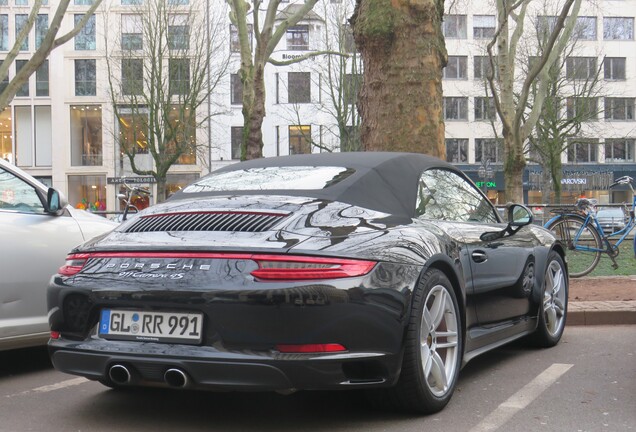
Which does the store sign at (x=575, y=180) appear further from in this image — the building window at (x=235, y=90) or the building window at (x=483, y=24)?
the building window at (x=235, y=90)

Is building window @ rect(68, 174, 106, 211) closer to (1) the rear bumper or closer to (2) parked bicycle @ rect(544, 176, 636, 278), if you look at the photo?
(2) parked bicycle @ rect(544, 176, 636, 278)

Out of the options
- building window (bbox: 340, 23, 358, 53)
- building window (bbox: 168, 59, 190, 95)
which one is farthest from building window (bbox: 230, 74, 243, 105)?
building window (bbox: 340, 23, 358, 53)

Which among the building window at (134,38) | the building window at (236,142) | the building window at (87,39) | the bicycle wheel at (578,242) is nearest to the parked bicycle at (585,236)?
the bicycle wheel at (578,242)

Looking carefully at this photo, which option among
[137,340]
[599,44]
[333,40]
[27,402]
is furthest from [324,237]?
[599,44]

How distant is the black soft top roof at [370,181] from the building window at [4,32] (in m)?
50.6

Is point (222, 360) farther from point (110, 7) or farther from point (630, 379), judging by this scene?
point (110, 7)

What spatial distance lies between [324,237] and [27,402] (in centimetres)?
219

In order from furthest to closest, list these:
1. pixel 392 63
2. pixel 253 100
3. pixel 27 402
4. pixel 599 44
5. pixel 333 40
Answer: pixel 599 44
pixel 333 40
pixel 253 100
pixel 392 63
pixel 27 402

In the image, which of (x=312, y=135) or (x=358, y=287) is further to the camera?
(x=312, y=135)

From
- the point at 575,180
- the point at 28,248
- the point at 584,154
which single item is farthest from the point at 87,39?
the point at 28,248

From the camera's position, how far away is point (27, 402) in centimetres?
453

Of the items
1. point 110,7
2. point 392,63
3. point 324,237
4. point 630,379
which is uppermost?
point 110,7

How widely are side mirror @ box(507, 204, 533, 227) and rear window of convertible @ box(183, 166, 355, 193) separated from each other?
5.14 feet

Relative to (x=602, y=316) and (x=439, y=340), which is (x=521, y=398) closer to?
(x=439, y=340)
